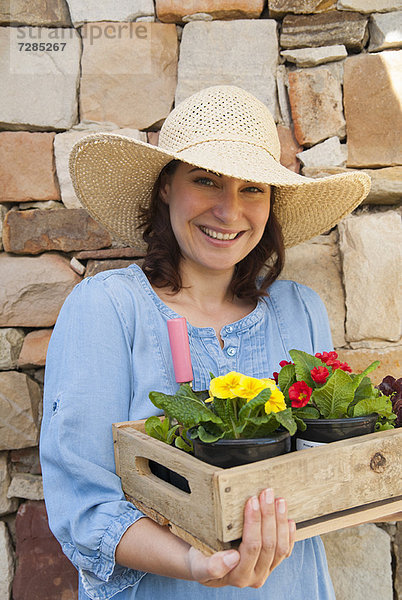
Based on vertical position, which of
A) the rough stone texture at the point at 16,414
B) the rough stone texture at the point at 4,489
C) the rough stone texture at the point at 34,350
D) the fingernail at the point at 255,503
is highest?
the fingernail at the point at 255,503

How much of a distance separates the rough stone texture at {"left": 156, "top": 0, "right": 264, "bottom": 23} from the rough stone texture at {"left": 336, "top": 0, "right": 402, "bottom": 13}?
24cm

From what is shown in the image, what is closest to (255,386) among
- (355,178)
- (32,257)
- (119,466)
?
(119,466)

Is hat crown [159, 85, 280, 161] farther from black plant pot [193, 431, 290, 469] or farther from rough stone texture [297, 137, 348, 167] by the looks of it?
black plant pot [193, 431, 290, 469]

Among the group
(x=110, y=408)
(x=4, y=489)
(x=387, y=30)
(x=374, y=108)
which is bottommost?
(x=4, y=489)

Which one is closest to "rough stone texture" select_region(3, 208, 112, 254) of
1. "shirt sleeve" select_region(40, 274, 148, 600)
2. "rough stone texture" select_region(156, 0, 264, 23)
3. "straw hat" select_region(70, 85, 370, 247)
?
"straw hat" select_region(70, 85, 370, 247)

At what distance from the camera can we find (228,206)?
3.64ft

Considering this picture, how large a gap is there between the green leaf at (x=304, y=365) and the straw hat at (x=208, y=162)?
0.35 metres

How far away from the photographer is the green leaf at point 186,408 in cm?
77

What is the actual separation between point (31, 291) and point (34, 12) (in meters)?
0.80

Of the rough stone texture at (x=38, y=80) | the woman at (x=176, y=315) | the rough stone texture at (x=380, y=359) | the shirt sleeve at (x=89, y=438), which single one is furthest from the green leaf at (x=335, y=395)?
the rough stone texture at (x=38, y=80)

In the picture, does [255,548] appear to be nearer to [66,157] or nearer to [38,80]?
[66,157]

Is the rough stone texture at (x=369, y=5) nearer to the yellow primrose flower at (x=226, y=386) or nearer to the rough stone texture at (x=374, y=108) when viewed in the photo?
the rough stone texture at (x=374, y=108)

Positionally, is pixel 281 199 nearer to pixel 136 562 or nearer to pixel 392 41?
pixel 392 41

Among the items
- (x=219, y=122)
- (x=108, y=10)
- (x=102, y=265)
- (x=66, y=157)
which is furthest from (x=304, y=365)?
(x=108, y=10)
